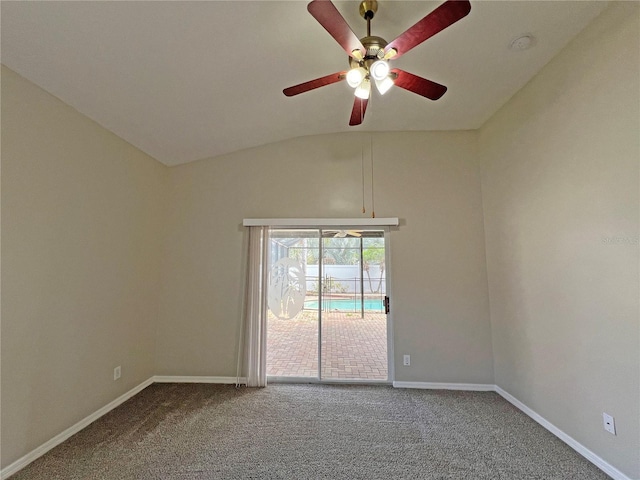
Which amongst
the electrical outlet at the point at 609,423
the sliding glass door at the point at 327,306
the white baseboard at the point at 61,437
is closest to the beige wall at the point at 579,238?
the electrical outlet at the point at 609,423

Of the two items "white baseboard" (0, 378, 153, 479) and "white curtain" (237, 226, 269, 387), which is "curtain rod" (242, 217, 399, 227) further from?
"white baseboard" (0, 378, 153, 479)

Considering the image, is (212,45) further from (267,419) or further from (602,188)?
(267,419)

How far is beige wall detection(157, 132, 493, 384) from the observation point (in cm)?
343

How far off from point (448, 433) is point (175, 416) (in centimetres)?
253

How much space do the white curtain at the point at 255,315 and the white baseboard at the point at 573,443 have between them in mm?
2780

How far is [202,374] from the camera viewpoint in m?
3.51

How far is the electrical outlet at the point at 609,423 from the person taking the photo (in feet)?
Result: 6.35

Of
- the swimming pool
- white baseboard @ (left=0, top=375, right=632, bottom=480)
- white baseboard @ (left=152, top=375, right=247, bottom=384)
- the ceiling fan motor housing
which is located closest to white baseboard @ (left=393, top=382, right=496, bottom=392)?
white baseboard @ (left=0, top=375, right=632, bottom=480)

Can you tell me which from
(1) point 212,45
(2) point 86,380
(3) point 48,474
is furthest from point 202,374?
(1) point 212,45

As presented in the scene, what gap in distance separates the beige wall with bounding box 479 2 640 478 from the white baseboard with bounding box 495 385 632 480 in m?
0.05

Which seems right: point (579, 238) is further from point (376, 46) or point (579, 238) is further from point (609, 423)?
point (376, 46)

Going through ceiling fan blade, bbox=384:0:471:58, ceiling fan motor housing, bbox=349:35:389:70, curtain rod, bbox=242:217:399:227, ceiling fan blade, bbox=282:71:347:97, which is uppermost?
ceiling fan motor housing, bbox=349:35:389:70

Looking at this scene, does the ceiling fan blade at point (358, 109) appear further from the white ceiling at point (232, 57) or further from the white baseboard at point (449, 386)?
the white baseboard at point (449, 386)

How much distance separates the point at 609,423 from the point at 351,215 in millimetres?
2853
